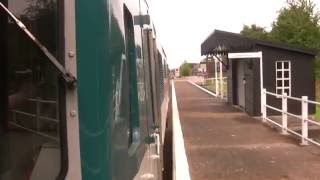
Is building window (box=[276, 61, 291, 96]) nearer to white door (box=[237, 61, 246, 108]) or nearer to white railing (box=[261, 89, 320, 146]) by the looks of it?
white door (box=[237, 61, 246, 108])

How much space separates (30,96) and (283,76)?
20586 mm

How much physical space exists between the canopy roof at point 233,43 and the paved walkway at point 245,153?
301 cm

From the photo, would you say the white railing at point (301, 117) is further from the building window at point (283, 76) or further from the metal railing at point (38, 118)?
the metal railing at point (38, 118)

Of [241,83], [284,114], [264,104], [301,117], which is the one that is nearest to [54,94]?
[301,117]

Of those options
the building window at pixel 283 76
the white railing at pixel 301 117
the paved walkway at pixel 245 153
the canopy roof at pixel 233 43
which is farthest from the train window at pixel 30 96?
the building window at pixel 283 76

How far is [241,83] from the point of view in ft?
85.5

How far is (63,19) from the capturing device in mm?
2357

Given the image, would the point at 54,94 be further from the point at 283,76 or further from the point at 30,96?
the point at 283,76

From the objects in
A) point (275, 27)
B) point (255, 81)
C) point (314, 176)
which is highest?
point (275, 27)

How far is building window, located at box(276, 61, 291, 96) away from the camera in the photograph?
22312mm

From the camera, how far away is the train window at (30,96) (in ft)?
7.58

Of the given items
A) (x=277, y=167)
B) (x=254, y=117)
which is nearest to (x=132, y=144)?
(x=277, y=167)

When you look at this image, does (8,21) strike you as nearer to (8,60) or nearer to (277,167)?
(8,60)

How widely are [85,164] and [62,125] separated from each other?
0.54 feet
